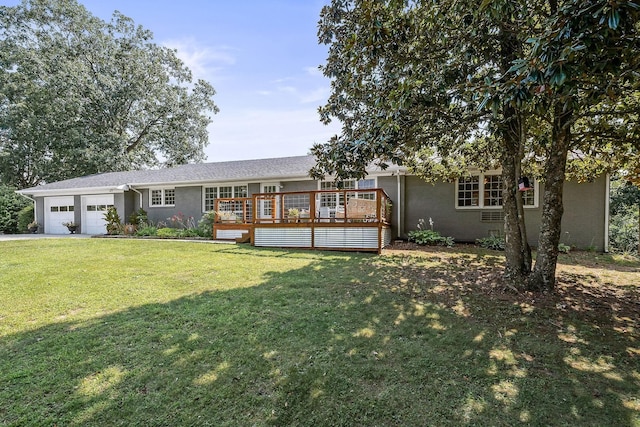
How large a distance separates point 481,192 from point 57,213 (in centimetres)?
2119

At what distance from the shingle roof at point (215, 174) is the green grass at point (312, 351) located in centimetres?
822

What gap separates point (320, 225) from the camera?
9367mm

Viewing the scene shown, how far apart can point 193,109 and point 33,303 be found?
25.8m

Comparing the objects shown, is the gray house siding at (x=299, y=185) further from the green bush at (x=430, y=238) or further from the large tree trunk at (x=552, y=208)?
the large tree trunk at (x=552, y=208)

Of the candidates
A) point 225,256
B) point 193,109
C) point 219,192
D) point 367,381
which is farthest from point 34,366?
point 193,109

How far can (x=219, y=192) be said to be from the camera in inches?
577

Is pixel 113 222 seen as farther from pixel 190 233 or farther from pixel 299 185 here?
pixel 299 185

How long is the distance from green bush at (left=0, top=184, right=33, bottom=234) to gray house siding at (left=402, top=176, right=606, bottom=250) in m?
22.0

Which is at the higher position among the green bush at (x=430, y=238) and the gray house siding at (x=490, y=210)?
the gray house siding at (x=490, y=210)

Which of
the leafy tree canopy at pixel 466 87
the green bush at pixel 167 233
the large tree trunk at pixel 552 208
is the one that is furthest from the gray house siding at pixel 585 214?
the green bush at pixel 167 233

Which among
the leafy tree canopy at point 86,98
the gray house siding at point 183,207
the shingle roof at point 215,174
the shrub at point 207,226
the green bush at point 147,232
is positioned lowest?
the green bush at point 147,232

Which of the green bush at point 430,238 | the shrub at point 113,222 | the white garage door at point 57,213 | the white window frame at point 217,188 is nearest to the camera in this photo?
the green bush at point 430,238

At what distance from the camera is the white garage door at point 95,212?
52.5 feet

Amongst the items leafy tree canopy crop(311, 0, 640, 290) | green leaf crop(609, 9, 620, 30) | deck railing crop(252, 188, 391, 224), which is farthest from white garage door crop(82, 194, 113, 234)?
green leaf crop(609, 9, 620, 30)
